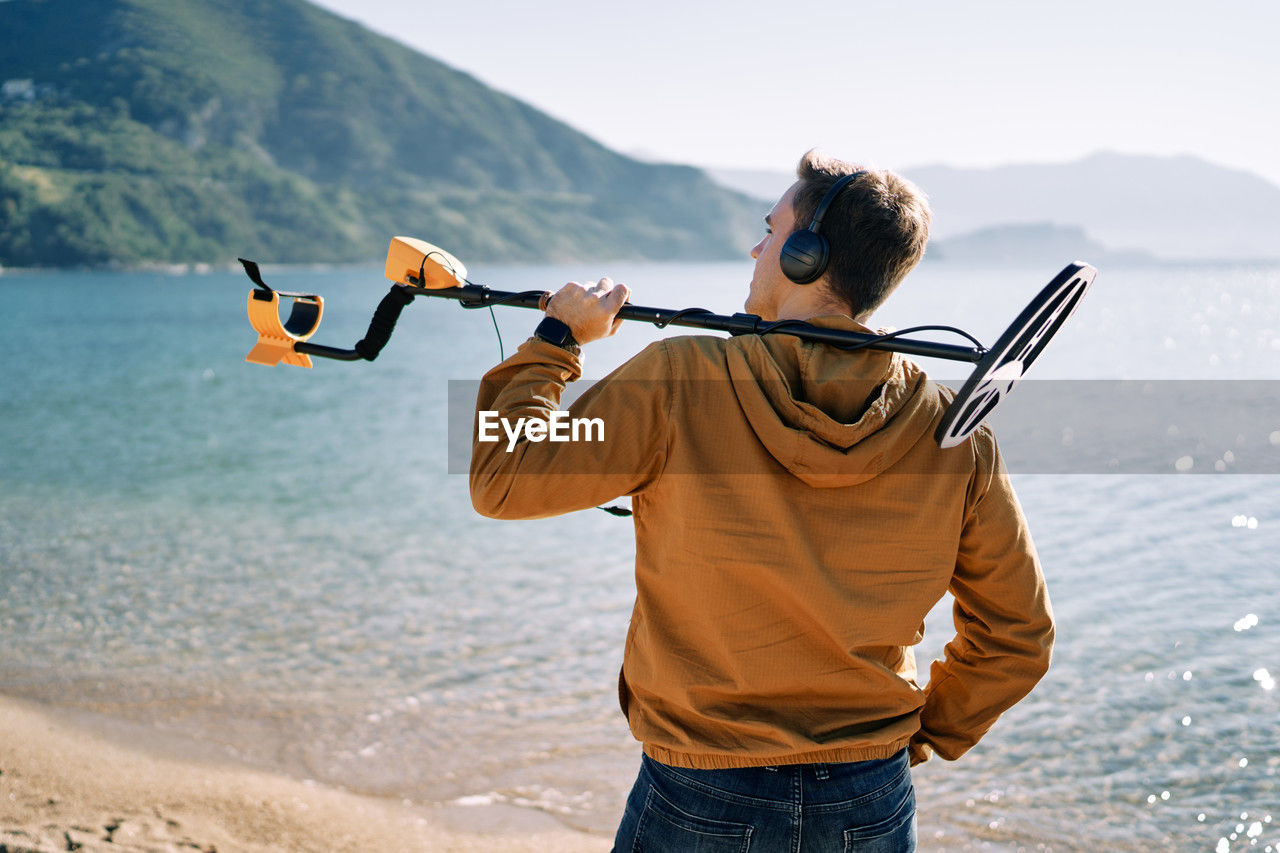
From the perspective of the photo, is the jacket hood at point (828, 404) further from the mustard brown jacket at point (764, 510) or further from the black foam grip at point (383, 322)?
the black foam grip at point (383, 322)

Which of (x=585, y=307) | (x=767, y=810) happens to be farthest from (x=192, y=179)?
(x=767, y=810)

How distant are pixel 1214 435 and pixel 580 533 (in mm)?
14131

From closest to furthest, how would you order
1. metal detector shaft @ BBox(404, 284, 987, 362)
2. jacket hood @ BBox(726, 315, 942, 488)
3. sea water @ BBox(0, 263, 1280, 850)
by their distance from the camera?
jacket hood @ BBox(726, 315, 942, 488) < metal detector shaft @ BBox(404, 284, 987, 362) < sea water @ BBox(0, 263, 1280, 850)

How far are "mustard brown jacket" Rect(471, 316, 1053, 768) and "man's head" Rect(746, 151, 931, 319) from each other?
0.10 meters

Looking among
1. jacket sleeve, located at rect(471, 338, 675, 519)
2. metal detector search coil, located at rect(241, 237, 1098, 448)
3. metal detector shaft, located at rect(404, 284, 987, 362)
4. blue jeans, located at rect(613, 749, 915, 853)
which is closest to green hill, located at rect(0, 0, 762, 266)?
metal detector search coil, located at rect(241, 237, 1098, 448)

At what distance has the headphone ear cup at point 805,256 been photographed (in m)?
1.70

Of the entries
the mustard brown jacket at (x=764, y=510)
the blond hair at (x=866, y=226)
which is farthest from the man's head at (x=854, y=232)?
the mustard brown jacket at (x=764, y=510)

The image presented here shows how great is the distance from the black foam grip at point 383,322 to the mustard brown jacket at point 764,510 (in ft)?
2.03

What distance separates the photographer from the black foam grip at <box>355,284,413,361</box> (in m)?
2.24

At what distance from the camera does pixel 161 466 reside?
15.2 metres

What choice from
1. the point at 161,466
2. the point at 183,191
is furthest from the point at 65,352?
the point at 183,191

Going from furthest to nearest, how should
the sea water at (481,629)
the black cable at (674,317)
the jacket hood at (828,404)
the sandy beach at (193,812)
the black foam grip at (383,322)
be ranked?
the sea water at (481,629) → the sandy beach at (193,812) → the black foam grip at (383,322) → the black cable at (674,317) → the jacket hood at (828,404)

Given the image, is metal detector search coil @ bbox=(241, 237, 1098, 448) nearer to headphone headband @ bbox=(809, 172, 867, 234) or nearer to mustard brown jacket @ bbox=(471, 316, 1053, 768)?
mustard brown jacket @ bbox=(471, 316, 1053, 768)

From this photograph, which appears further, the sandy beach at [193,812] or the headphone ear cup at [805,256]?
the sandy beach at [193,812]
